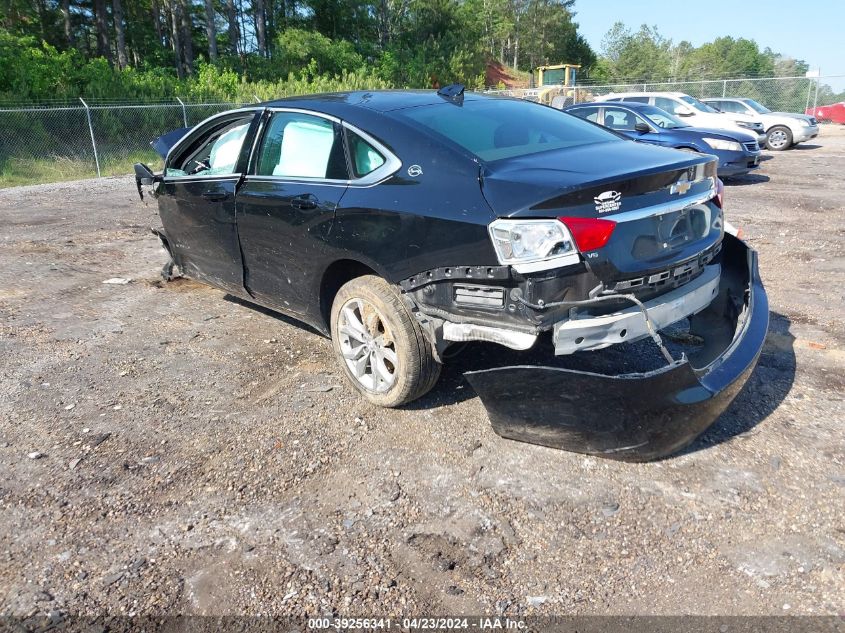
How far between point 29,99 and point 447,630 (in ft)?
71.8

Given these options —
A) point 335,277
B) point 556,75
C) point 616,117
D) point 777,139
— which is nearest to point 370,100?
point 335,277

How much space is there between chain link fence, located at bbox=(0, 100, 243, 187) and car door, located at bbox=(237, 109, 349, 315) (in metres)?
13.9

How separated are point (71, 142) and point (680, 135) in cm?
1502

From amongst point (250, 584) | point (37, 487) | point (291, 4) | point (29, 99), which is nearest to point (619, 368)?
point (250, 584)

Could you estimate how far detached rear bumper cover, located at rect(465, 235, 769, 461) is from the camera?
8.96 ft

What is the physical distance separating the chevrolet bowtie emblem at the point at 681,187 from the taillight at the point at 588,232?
533mm

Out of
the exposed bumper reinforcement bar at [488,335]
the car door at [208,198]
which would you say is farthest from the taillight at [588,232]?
the car door at [208,198]

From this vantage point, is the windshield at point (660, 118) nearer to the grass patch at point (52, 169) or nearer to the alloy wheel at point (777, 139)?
the alloy wheel at point (777, 139)

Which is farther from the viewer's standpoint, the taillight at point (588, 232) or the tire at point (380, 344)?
the tire at point (380, 344)

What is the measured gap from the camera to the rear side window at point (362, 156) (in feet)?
11.5

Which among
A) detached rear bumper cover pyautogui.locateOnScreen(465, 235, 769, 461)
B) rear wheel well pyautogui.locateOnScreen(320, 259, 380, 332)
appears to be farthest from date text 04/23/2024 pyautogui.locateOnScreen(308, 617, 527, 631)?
rear wheel well pyautogui.locateOnScreen(320, 259, 380, 332)

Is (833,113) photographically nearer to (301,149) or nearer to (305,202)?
(301,149)

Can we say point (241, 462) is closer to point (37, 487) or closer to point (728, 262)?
point (37, 487)

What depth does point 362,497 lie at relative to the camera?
2.96 m
